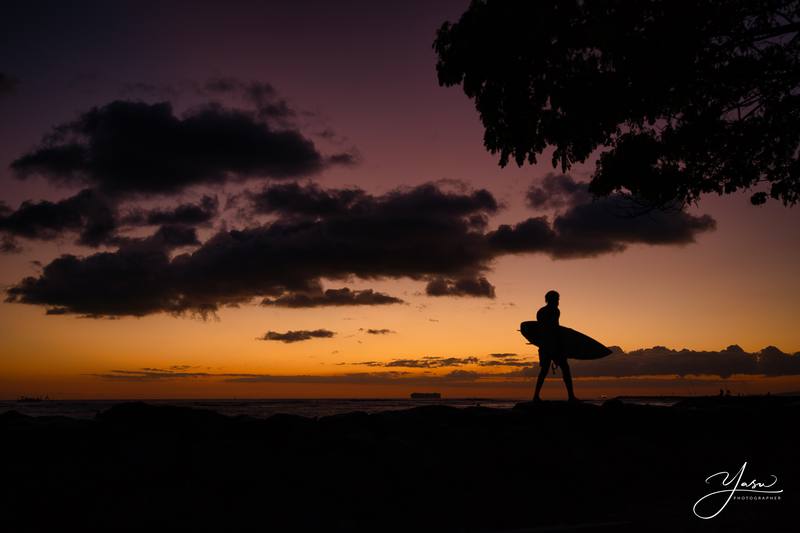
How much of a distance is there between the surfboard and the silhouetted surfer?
3.56 ft

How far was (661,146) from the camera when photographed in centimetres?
1279

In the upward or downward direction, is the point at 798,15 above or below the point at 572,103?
above

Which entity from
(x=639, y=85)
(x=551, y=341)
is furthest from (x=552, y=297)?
(x=639, y=85)

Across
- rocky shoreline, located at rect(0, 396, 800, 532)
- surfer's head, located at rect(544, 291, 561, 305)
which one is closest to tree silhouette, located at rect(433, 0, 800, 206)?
surfer's head, located at rect(544, 291, 561, 305)

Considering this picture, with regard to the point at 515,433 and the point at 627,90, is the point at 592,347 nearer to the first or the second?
the point at 515,433

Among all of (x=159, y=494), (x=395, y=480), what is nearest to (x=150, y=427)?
(x=159, y=494)

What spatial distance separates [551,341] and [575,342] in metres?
2.00

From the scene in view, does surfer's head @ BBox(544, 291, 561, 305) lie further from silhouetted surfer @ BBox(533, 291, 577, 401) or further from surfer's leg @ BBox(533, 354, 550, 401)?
surfer's leg @ BBox(533, 354, 550, 401)

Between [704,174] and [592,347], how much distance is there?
5315 millimetres

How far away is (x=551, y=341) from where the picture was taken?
48.3 feet

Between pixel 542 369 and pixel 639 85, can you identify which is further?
pixel 542 369

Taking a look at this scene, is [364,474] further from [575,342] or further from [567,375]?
[575,342]

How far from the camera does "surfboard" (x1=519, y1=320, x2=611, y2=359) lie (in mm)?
16125

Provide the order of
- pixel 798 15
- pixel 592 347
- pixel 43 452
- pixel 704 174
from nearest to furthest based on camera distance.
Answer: pixel 43 452
pixel 798 15
pixel 704 174
pixel 592 347
